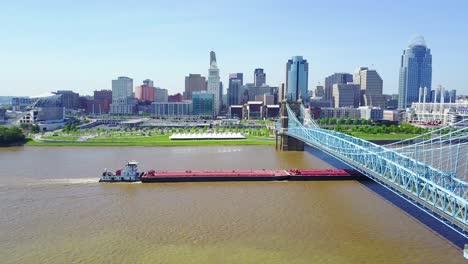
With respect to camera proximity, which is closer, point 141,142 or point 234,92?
point 141,142

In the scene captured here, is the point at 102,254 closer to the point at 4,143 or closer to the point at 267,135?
the point at 4,143

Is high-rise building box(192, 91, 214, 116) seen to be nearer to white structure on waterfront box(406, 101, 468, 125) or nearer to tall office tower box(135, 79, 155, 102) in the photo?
white structure on waterfront box(406, 101, 468, 125)

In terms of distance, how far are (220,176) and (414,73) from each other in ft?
456

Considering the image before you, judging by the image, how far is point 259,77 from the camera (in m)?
175

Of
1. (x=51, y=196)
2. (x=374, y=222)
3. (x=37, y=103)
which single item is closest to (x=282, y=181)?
(x=374, y=222)

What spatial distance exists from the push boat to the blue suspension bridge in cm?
151

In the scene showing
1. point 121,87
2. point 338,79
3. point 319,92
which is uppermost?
point 338,79

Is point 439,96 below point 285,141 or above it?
above

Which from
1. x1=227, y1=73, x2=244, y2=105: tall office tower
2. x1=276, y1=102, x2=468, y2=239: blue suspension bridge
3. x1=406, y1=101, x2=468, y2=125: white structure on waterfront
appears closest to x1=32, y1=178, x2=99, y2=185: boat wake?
x1=276, y1=102, x2=468, y2=239: blue suspension bridge

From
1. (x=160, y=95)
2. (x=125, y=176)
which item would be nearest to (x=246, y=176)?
(x=125, y=176)

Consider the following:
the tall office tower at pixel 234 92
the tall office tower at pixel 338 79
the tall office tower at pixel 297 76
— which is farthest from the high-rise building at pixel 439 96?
the tall office tower at pixel 234 92

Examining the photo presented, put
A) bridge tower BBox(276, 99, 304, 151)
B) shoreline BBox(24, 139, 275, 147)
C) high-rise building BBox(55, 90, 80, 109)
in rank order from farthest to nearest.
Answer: high-rise building BBox(55, 90, 80, 109), shoreline BBox(24, 139, 275, 147), bridge tower BBox(276, 99, 304, 151)

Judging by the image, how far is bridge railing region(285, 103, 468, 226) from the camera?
12055mm

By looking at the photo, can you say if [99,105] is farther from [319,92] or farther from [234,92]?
[319,92]
